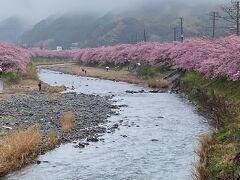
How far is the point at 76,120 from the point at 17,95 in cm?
1841

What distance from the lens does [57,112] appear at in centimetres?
4222

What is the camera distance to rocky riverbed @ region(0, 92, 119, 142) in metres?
34.2

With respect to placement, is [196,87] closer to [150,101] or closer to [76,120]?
[150,101]

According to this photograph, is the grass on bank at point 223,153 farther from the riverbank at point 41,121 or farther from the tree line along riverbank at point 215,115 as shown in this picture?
the riverbank at point 41,121

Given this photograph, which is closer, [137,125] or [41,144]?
[41,144]

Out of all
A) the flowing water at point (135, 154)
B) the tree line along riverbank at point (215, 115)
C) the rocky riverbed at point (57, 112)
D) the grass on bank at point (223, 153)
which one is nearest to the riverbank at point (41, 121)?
the rocky riverbed at point (57, 112)

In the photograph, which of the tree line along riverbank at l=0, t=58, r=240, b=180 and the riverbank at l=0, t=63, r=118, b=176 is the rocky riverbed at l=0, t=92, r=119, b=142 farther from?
the tree line along riverbank at l=0, t=58, r=240, b=180

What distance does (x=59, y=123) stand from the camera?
3638 cm

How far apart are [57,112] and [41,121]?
5456mm

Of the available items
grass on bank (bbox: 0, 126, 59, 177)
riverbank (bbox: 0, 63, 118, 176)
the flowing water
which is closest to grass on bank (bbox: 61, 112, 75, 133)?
riverbank (bbox: 0, 63, 118, 176)

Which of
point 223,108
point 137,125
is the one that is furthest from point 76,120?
point 223,108

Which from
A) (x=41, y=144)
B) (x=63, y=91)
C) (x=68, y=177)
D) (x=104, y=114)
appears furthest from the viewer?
(x=63, y=91)

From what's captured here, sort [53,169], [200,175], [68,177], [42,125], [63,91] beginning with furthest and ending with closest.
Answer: [63,91] → [42,125] → [53,169] → [68,177] → [200,175]

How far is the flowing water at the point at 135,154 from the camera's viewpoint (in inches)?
941
